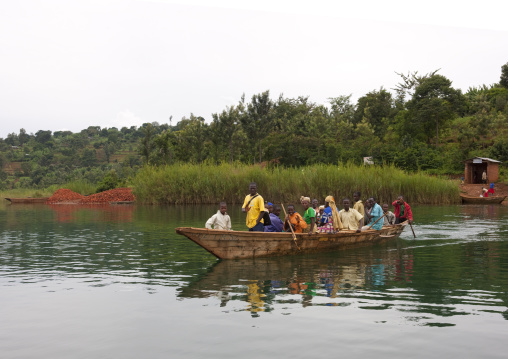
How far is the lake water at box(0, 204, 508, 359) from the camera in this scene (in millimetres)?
6668

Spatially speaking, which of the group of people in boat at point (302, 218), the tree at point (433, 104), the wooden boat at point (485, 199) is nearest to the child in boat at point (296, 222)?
the group of people in boat at point (302, 218)

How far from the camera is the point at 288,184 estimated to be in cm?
3547

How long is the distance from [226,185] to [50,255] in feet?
74.2

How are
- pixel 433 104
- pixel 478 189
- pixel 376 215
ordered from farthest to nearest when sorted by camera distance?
pixel 433 104, pixel 478 189, pixel 376 215

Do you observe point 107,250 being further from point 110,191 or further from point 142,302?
point 110,191

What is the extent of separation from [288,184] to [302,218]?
20.6 metres

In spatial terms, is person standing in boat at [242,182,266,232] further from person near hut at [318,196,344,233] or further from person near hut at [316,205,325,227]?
person near hut at [316,205,325,227]

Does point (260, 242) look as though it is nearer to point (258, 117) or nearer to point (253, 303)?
point (253, 303)

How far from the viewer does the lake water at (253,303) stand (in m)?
6.67

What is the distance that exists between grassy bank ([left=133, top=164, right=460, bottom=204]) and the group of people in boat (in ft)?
54.7

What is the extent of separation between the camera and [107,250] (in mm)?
15930

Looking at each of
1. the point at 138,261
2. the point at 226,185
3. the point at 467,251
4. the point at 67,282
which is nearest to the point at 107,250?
the point at 138,261

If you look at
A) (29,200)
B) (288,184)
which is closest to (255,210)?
(288,184)

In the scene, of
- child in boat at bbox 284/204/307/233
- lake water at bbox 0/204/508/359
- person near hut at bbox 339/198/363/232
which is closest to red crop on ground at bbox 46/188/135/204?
lake water at bbox 0/204/508/359
